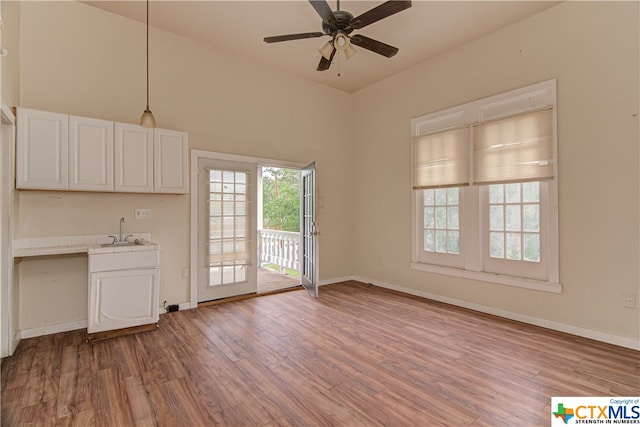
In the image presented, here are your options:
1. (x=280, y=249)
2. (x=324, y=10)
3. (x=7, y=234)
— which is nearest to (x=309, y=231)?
(x=280, y=249)

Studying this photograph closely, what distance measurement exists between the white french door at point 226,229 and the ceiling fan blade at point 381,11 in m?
2.55

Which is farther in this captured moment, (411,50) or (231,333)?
(411,50)

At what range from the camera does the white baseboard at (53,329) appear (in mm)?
3113

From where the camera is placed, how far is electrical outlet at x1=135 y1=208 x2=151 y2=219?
3.72 m

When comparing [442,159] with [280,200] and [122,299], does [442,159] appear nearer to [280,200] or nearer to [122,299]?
[122,299]

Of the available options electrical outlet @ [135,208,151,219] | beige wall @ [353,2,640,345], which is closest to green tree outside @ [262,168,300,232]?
electrical outlet @ [135,208,151,219]

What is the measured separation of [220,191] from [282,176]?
6546 mm

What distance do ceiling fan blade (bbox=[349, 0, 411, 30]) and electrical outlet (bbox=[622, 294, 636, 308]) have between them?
326cm

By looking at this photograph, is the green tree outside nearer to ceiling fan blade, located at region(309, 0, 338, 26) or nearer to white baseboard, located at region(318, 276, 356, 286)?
white baseboard, located at region(318, 276, 356, 286)

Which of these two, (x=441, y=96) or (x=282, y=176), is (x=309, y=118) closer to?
(x=441, y=96)

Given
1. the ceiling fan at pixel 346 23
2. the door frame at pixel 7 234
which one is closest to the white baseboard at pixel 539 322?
the ceiling fan at pixel 346 23

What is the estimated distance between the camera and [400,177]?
496cm

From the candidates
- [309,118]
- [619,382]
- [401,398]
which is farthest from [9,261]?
[619,382]

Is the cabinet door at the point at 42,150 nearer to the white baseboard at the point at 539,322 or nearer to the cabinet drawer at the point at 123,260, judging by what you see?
the cabinet drawer at the point at 123,260
